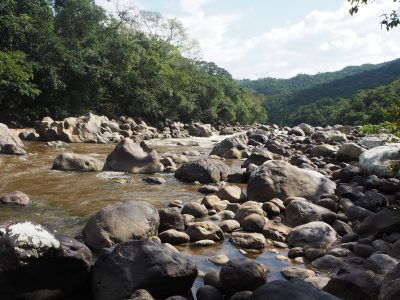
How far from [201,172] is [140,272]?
7.01 meters

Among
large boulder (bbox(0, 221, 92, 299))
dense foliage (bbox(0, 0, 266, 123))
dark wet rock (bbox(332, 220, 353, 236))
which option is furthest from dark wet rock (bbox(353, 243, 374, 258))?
dense foliage (bbox(0, 0, 266, 123))

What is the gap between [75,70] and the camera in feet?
81.9

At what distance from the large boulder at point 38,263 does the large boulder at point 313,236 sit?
319 cm

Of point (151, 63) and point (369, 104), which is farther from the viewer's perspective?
point (369, 104)

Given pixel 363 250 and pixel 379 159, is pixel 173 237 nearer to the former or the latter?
pixel 363 250

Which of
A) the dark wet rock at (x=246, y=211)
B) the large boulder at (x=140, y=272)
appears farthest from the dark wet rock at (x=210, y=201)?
the large boulder at (x=140, y=272)

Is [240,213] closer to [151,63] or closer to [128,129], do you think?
[128,129]

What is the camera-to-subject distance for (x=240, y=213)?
A: 719cm

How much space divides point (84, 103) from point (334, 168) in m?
20.0

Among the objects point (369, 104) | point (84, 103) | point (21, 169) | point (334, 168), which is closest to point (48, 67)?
point (84, 103)

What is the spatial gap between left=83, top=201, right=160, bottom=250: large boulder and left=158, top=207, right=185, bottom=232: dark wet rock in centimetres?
31

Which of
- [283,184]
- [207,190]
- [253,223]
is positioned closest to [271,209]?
[253,223]

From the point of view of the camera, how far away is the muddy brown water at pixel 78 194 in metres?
5.91

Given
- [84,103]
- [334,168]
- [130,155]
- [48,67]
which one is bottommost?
[334,168]
